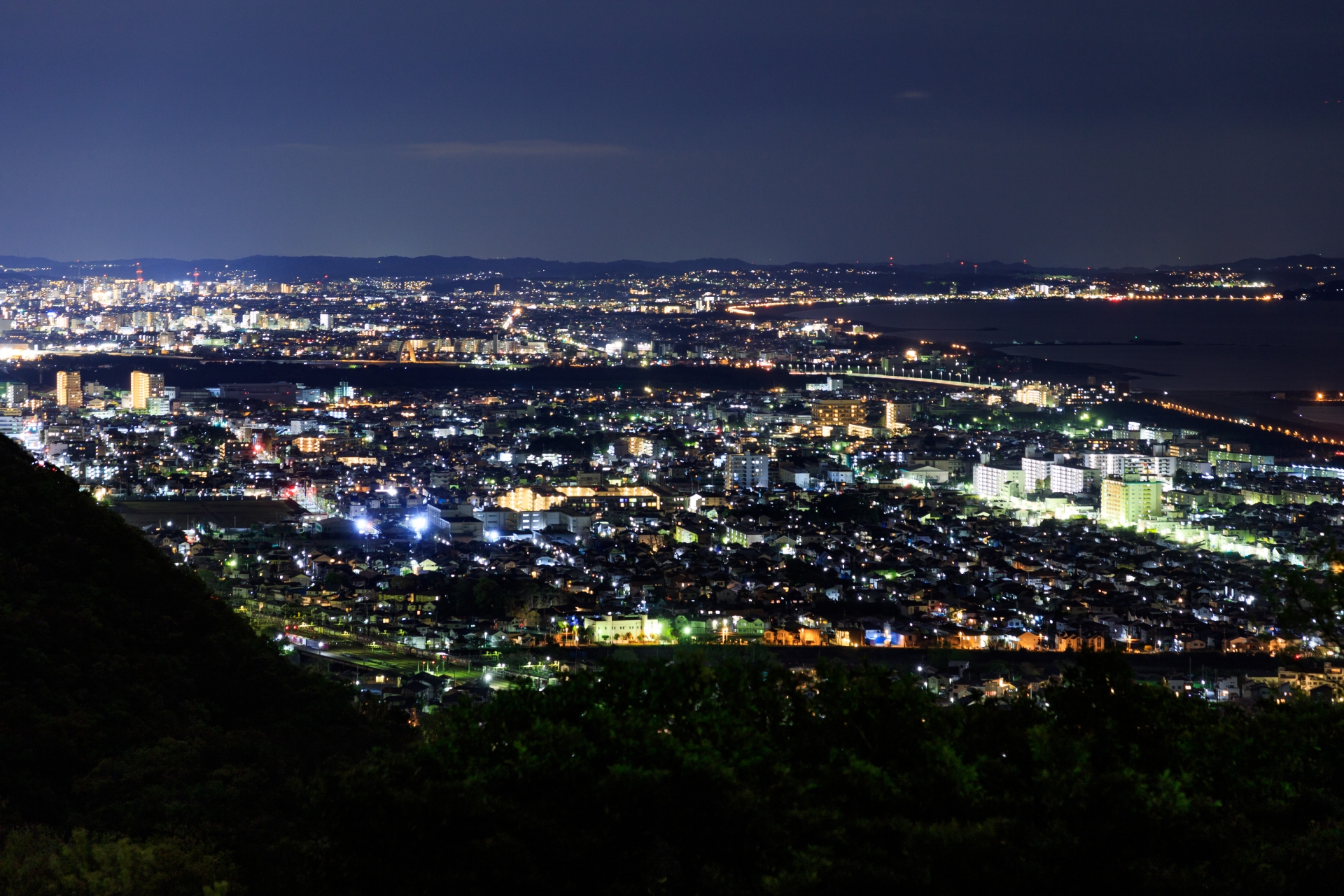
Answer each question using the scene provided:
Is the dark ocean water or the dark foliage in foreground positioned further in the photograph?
the dark ocean water

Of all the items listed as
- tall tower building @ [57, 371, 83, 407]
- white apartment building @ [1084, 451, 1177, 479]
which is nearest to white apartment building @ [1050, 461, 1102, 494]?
white apartment building @ [1084, 451, 1177, 479]

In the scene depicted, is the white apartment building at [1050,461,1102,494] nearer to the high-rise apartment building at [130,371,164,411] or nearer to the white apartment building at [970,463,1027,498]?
the white apartment building at [970,463,1027,498]

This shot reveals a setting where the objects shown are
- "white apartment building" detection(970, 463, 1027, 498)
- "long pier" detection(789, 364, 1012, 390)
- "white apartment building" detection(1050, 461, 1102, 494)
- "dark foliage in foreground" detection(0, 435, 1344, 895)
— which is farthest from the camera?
"long pier" detection(789, 364, 1012, 390)

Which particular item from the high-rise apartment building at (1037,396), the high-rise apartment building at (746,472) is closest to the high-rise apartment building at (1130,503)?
the high-rise apartment building at (746,472)

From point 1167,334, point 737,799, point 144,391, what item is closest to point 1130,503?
point 737,799

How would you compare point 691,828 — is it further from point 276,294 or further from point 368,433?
point 276,294

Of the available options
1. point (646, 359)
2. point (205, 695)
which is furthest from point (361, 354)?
point (205, 695)

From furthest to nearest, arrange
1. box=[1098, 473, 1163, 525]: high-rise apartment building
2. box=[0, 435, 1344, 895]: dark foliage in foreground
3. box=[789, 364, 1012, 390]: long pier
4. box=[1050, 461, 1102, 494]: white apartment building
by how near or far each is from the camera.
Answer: box=[789, 364, 1012, 390]: long pier < box=[1050, 461, 1102, 494]: white apartment building < box=[1098, 473, 1163, 525]: high-rise apartment building < box=[0, 435, 1344, 895]: dark foliage in foreground
